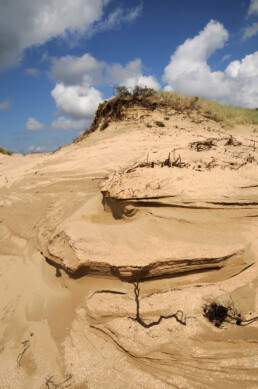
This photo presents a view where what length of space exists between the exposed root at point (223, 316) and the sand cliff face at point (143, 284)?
4 centimetres

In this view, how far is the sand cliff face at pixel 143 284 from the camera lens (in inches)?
66.3

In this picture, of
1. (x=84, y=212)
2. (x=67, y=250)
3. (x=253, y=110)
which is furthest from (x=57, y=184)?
(x=253, y=110)

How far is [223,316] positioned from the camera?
1.83 m

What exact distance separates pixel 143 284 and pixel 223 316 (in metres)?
0.73

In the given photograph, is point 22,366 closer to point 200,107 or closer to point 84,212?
point 84,212

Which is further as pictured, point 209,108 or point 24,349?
point 209,108

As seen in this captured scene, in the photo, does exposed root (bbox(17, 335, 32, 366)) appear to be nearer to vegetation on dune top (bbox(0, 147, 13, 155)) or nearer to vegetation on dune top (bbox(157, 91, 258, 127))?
vegetation on dune top (bbox(157, 91, 258, 127))

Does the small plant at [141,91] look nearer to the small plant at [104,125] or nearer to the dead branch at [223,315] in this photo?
the small plant at [104,125]

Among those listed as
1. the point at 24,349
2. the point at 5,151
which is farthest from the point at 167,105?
the point at 5,151

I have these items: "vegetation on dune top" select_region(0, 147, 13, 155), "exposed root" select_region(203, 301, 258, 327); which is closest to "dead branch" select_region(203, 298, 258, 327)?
"exposed root" select_region(203, 301, 258, 327)

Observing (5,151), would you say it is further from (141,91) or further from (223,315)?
(223,315)

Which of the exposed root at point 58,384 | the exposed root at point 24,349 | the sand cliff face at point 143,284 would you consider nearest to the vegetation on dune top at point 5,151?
the sand cliff face at point 143,284

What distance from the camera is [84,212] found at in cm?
340

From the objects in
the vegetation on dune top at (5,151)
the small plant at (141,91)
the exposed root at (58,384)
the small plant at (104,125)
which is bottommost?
the exposed root at (58,384)
